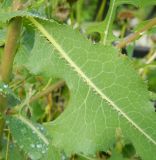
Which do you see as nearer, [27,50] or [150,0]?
[150,0]

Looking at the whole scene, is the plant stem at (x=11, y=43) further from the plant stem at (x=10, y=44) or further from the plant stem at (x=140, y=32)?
the plant stem at (x=140, y=32)

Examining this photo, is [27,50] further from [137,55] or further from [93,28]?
[137,55]

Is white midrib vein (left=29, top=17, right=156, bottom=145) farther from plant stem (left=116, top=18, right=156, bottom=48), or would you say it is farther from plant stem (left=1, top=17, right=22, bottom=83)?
plant stem (left=116, top=18, right=156, bottom=48)

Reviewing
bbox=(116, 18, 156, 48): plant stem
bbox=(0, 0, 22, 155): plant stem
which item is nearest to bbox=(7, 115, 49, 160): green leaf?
bbox=(0, 0, 22, 155): plant stem

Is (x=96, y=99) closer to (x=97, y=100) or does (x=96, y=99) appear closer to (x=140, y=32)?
(x=97, y=100)

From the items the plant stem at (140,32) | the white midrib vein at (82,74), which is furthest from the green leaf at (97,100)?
the plant stem at (140,32)

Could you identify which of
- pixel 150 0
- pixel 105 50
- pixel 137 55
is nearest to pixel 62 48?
pixel 105 50

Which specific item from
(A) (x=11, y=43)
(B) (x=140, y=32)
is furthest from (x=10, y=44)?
(B) (x=140, y=32)
